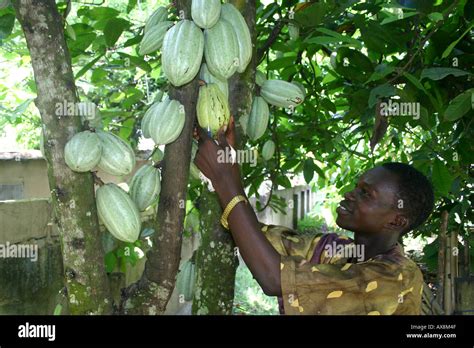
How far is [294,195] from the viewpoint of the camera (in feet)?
30.5

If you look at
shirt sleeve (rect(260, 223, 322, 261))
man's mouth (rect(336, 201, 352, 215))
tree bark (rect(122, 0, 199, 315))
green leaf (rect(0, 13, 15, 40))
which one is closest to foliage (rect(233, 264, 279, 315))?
shirt sleeve (rect(260, 223, 322, 261))

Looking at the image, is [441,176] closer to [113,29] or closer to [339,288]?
[339,288]

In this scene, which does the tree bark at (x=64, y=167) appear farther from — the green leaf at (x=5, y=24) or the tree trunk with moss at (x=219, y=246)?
the green leaf at (x=5, y=24)

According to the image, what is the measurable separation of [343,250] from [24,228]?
1667 mm

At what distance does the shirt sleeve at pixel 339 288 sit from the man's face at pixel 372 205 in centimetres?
22

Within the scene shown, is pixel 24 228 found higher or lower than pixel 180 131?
lower

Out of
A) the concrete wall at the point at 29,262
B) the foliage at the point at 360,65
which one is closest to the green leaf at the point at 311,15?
the foliage at the point at 360,65

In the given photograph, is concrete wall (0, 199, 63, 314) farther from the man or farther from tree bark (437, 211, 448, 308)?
tree bark (437, 211, 448, 308)

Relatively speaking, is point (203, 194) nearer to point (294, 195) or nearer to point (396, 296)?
point (396, 296)

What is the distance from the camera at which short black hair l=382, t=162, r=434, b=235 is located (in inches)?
70.4

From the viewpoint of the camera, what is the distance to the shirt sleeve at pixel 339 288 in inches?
60.0

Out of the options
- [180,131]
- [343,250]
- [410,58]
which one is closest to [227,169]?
[180,131]

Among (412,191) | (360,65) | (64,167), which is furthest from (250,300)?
(64,167)
